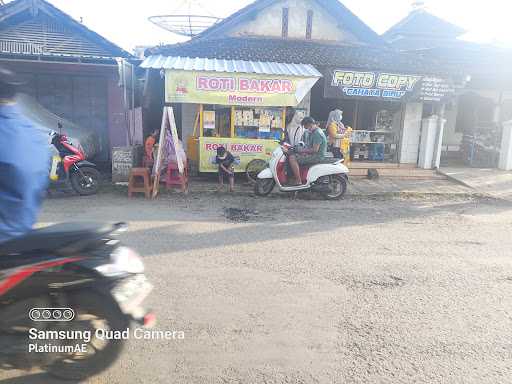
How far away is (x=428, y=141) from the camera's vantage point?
42.2 feet

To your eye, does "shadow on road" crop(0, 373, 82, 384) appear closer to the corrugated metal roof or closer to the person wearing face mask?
the corrugated metal roof

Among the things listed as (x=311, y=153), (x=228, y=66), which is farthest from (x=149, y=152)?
(x=311, y=153)

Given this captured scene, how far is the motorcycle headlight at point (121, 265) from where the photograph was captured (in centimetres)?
269

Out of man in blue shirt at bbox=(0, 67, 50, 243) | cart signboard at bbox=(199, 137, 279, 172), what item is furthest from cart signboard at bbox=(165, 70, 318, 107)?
man in blue shirt at bbox=(0, 67, 50, 243)

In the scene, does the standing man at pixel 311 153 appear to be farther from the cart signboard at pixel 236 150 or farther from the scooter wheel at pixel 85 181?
the scooter wheel at pixel 85 181

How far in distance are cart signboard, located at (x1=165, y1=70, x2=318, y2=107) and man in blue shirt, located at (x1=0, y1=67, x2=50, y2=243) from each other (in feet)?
25.5

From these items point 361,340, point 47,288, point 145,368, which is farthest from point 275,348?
point 47,288

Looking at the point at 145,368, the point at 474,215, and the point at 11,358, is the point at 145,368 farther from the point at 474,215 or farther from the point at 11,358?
the point at 474,215

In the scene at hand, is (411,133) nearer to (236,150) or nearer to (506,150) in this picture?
(506,150)

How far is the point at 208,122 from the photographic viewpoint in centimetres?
1090

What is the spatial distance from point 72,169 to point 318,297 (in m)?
6.30

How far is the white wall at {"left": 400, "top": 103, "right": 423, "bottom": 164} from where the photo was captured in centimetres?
1342

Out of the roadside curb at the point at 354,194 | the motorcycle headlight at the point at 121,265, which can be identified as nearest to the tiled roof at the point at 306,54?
the roadside curb at the point at 354,194

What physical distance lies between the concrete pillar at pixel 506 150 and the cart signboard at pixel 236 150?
24.4ft
